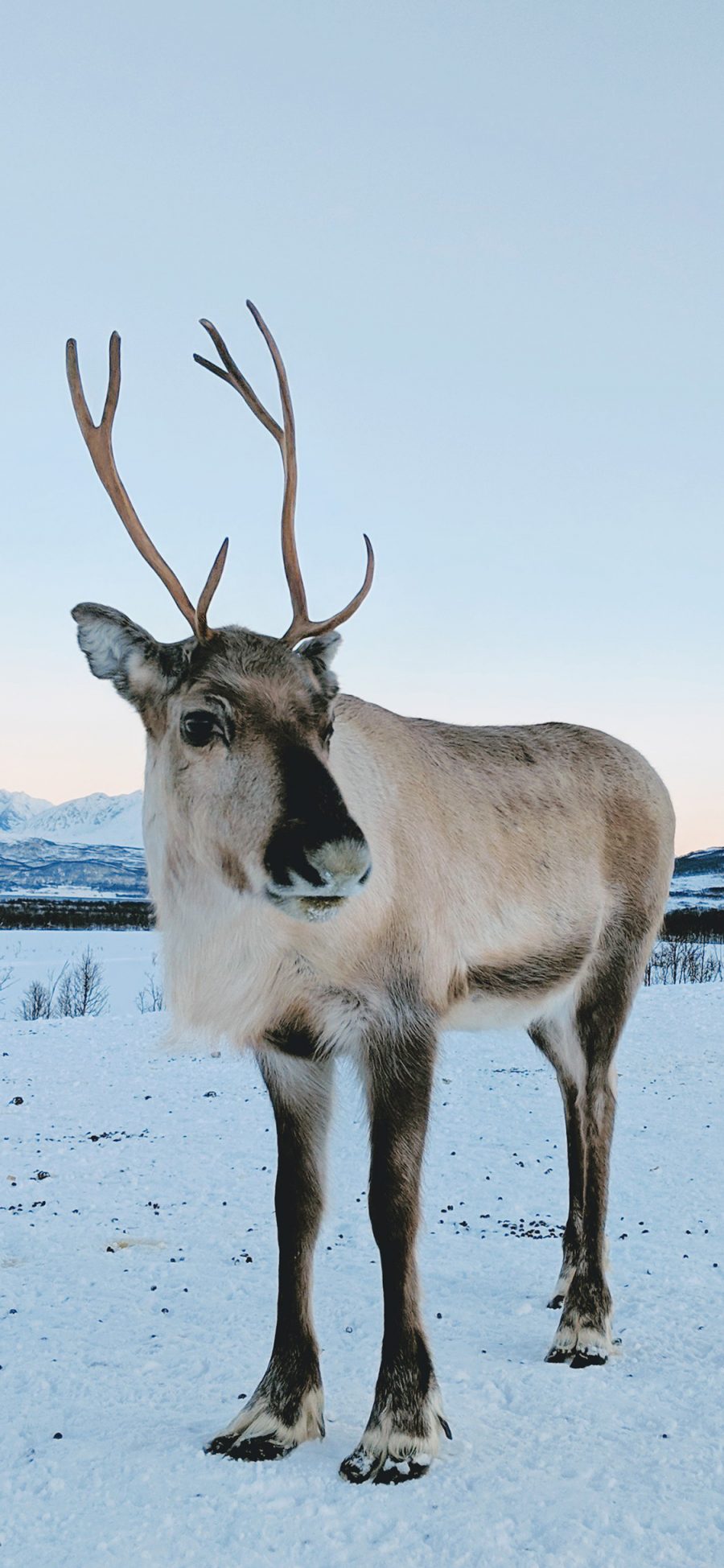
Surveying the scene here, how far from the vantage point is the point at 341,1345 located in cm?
494

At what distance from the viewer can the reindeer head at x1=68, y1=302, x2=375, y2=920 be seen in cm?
335

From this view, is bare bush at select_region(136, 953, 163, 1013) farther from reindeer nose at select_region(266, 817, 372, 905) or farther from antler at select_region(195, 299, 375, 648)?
reindeer nose at select_region(266, 817, 372, 905)

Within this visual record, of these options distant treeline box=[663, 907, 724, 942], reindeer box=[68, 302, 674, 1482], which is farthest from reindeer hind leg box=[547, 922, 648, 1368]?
distant treeline box=[663, 907, 724, 942]

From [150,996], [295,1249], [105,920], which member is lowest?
[105,920]

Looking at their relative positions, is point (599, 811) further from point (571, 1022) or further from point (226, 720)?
point (226, 720)

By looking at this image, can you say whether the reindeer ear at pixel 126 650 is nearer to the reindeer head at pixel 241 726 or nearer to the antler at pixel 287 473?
the reindeer head at pixel 241 726

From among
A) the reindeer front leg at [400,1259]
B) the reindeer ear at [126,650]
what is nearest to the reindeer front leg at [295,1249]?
the reindeer front leg at [400,1259]

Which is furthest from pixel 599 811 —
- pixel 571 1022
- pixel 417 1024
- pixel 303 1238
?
pixel 303 1238

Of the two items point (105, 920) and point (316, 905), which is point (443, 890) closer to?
point (316, 905)

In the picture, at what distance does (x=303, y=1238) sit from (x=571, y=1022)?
184 centimetres

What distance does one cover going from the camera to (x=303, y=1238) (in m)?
4.36

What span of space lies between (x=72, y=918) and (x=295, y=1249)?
3598 inches

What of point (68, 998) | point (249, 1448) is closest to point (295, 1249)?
point (249, 1448)

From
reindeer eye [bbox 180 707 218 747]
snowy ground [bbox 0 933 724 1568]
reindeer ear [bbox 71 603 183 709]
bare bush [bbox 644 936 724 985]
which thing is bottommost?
bare bush [bbox 644 936 724 985]
